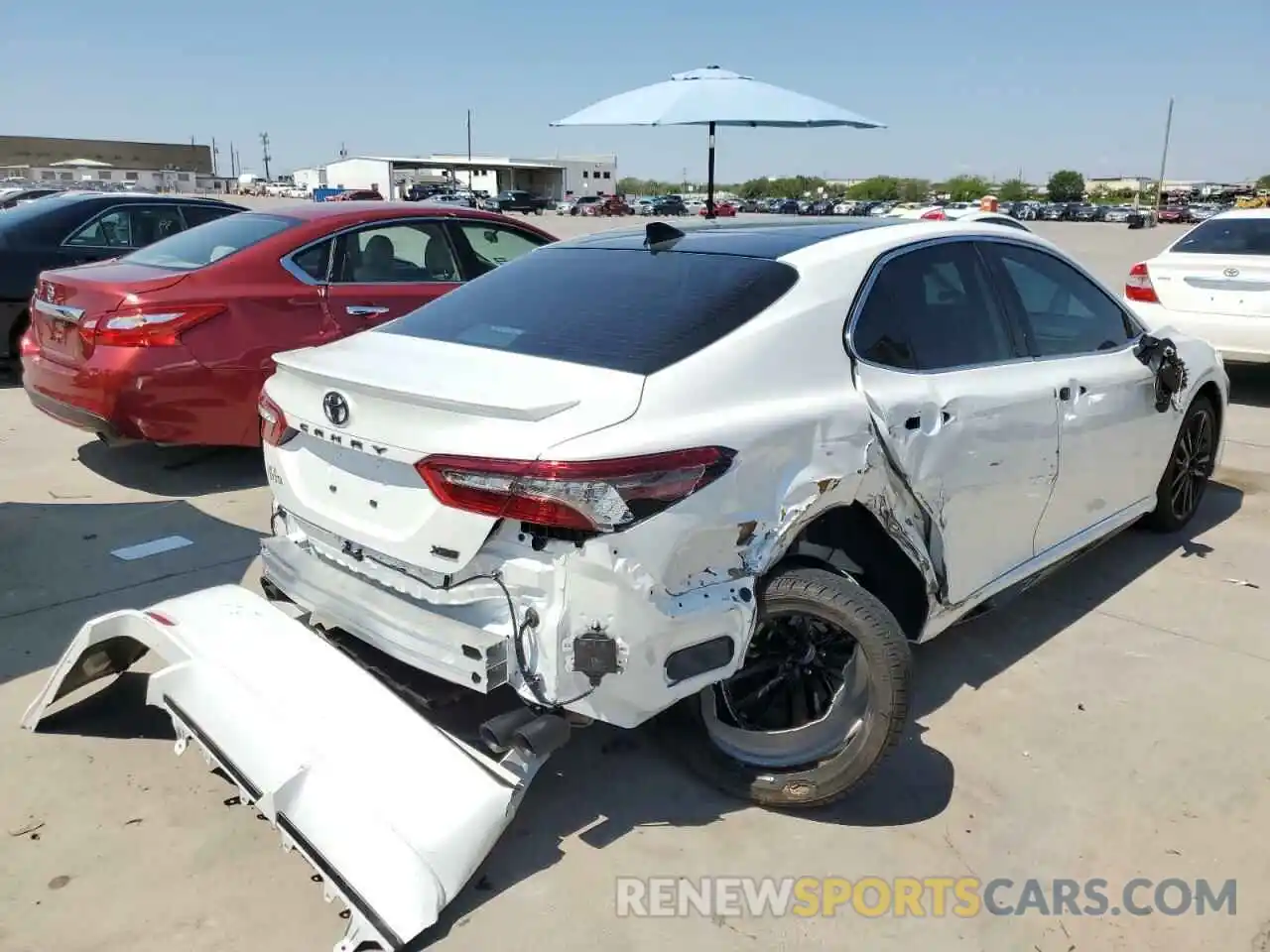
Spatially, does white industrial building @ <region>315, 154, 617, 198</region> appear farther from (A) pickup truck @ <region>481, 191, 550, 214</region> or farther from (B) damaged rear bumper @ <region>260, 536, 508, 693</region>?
(B) damaged rear bumper @ <region>260, 536, 508, 693</region>

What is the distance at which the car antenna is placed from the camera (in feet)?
Result: 11.3

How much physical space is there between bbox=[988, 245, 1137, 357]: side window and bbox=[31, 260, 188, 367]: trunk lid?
4264 mm

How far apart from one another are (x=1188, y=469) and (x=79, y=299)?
593 centimetres

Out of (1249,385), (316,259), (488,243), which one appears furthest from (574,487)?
(1249,385)

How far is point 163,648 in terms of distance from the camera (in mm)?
2881

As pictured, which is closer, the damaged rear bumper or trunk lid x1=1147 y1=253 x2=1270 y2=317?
the damaged rear bumper

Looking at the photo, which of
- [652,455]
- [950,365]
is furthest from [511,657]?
[950,365]

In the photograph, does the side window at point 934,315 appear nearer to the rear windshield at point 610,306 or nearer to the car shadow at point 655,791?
the rear windshield at point 610,306

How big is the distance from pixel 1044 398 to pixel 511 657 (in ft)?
7.32

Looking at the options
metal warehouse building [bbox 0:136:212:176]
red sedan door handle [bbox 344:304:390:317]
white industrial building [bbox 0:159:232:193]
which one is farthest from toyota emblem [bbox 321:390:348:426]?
metal warehouse building [bbox 0:136:212:176]

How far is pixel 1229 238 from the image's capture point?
830 cm

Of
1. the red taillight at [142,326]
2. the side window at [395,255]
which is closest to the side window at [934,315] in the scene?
the side window at [395,255]

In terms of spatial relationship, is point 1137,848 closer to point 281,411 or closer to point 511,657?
point 511,657

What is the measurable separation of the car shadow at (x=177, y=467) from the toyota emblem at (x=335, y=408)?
318cm
